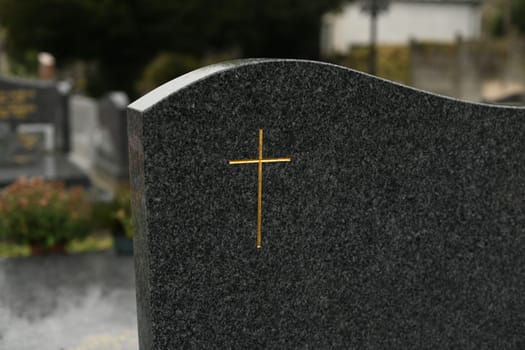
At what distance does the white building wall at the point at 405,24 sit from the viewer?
31.5 m

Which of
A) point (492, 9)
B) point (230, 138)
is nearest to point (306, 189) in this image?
point (230, 138)

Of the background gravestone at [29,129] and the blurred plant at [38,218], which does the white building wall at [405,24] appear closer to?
the background gravestone at [29,129]

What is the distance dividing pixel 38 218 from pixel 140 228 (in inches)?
173

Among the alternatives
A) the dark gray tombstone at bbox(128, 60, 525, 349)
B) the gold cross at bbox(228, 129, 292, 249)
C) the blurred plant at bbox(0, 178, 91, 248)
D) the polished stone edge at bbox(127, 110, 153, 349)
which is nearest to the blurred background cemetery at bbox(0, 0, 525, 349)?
the blurred plant at bbox(0, 178, 91, 248)

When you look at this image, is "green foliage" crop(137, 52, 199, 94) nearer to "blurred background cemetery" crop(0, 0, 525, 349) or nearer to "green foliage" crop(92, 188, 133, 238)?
→ "blurred background cemetery" crop(0, 0, 525, 349)

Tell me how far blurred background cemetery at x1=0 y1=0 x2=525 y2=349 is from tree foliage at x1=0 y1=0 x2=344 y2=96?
0.17 ft

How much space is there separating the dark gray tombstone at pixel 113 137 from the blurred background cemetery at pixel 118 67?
0.04m

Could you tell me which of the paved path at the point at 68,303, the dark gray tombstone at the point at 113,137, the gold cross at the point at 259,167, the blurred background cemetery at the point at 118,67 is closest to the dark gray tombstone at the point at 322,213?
the gold cross at the point at 259,167

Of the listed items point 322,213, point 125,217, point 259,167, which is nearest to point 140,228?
point 259,167

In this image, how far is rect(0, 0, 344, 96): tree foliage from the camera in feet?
82.1

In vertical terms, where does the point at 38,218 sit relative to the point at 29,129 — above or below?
below

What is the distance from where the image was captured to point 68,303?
19.2 ft

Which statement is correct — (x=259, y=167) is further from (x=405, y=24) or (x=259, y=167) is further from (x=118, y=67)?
(x=405, y=24)

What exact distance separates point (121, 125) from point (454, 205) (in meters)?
9.44
